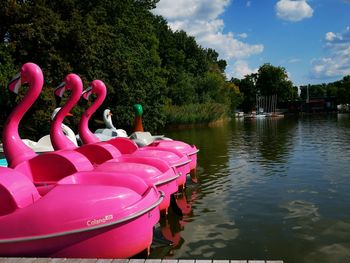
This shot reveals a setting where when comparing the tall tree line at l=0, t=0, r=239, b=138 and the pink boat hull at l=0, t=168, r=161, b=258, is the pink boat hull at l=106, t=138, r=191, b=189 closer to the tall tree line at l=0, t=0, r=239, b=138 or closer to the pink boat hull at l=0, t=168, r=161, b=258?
the pink boat hull at l=0, t=168, r=161, b=258

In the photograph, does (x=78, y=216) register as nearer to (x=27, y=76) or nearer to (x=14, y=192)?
(x=14, y=192)

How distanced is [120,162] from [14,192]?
10.0ft

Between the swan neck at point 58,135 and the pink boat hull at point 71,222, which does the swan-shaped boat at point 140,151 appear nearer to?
the swan neck at point 58,135

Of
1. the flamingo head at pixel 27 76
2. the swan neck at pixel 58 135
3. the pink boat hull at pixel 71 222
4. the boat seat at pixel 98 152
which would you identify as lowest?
the pink boat hull at pixel 71 222

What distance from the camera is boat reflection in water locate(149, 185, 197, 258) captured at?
6.58 m

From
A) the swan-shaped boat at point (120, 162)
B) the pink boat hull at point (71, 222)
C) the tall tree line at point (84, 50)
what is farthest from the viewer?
the tall tree line at point (84, 50)

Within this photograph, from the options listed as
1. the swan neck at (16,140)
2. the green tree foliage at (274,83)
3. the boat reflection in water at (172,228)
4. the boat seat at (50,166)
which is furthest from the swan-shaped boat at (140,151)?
the green tree foliage at (274,83)

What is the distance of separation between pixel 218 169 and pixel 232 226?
6.27 metres

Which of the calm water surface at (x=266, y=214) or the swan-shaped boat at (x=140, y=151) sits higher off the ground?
the swan-shaped boat at (x=140, y=151)

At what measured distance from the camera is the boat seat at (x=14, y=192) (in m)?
5.16

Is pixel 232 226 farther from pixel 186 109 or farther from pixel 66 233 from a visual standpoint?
pixel 186 109

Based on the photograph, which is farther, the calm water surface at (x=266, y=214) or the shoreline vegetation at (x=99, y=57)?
the shoreline vegetation at (x=99, y=57)

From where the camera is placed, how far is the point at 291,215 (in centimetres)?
819

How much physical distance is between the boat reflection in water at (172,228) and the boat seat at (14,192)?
203cm
